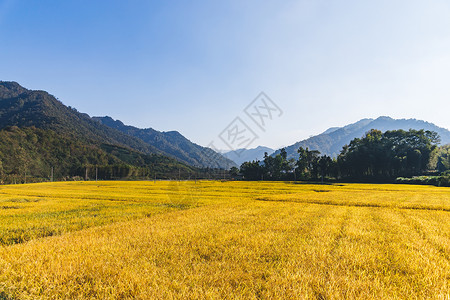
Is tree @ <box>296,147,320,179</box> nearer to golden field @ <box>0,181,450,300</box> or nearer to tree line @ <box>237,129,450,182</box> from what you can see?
tree line @ <box>237,129,450,182</box>

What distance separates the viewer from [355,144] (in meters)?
87.1

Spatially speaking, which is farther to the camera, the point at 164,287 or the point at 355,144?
the point at 355,144

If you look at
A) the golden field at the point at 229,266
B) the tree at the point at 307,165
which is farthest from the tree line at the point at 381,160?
the golden field at the point at 229,266

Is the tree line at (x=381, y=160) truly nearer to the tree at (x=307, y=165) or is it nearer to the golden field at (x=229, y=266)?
the tree at (x=307, y=165)

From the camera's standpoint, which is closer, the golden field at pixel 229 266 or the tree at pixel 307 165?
the golden field at pixel 229 266

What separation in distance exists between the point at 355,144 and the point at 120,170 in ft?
360

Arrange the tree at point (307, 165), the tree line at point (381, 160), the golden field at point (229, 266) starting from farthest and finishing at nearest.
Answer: the tree at point (307, 165)
the tree line at point (381, 160)
the golden field at point (229, 266)

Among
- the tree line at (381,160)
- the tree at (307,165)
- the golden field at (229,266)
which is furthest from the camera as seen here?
the tree at (307,165)

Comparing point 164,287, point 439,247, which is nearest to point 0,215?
point 164,287

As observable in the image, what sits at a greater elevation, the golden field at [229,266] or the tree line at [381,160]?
the tree line at [381,160]

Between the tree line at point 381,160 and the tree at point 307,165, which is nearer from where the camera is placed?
the tree line at point 381,160

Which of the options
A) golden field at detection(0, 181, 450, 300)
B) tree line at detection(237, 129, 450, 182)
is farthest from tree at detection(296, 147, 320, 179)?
golden field at detection(0, 181, 450, 300)

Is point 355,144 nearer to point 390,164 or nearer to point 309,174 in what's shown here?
point 390,164

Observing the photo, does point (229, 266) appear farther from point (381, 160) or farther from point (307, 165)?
point (307, 165)
